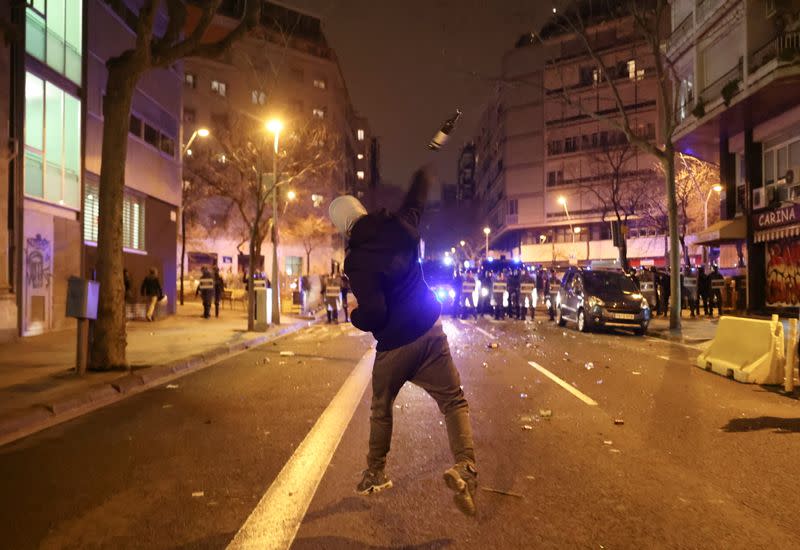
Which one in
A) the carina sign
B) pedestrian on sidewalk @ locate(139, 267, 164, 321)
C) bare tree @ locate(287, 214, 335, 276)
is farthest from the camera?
bare tree @ locate(287, 214, 335, 276)

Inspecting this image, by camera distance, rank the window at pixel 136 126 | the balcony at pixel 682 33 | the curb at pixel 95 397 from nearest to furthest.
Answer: the curb at pixel 95 397, the window at pixel 136 126, the balcony at pixel 682 33

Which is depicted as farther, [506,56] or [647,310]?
[506,56]

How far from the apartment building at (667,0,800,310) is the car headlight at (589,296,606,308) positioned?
6176mm

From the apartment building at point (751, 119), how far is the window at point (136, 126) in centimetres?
1923

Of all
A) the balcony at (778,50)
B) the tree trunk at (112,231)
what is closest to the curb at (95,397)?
the tree trunk at (112,231)

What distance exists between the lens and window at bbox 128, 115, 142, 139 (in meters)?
21.0

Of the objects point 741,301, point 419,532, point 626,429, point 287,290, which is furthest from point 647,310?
point 287,290

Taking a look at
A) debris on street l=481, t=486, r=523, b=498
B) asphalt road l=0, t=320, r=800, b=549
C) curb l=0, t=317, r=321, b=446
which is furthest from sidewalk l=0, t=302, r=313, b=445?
debris on street l=481, t=486, r=523, b=498

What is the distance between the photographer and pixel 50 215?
53.0 ft

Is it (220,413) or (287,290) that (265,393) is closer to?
(220,413)

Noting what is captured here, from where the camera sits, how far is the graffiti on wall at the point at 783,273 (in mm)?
21656

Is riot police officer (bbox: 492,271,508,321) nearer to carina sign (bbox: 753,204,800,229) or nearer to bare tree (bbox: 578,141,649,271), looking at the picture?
carina sign (bbox: 753,204,800,229)

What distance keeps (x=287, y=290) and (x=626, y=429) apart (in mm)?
36883

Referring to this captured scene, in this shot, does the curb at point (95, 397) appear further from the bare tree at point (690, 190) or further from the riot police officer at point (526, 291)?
the bare tree at point (690, 190)
